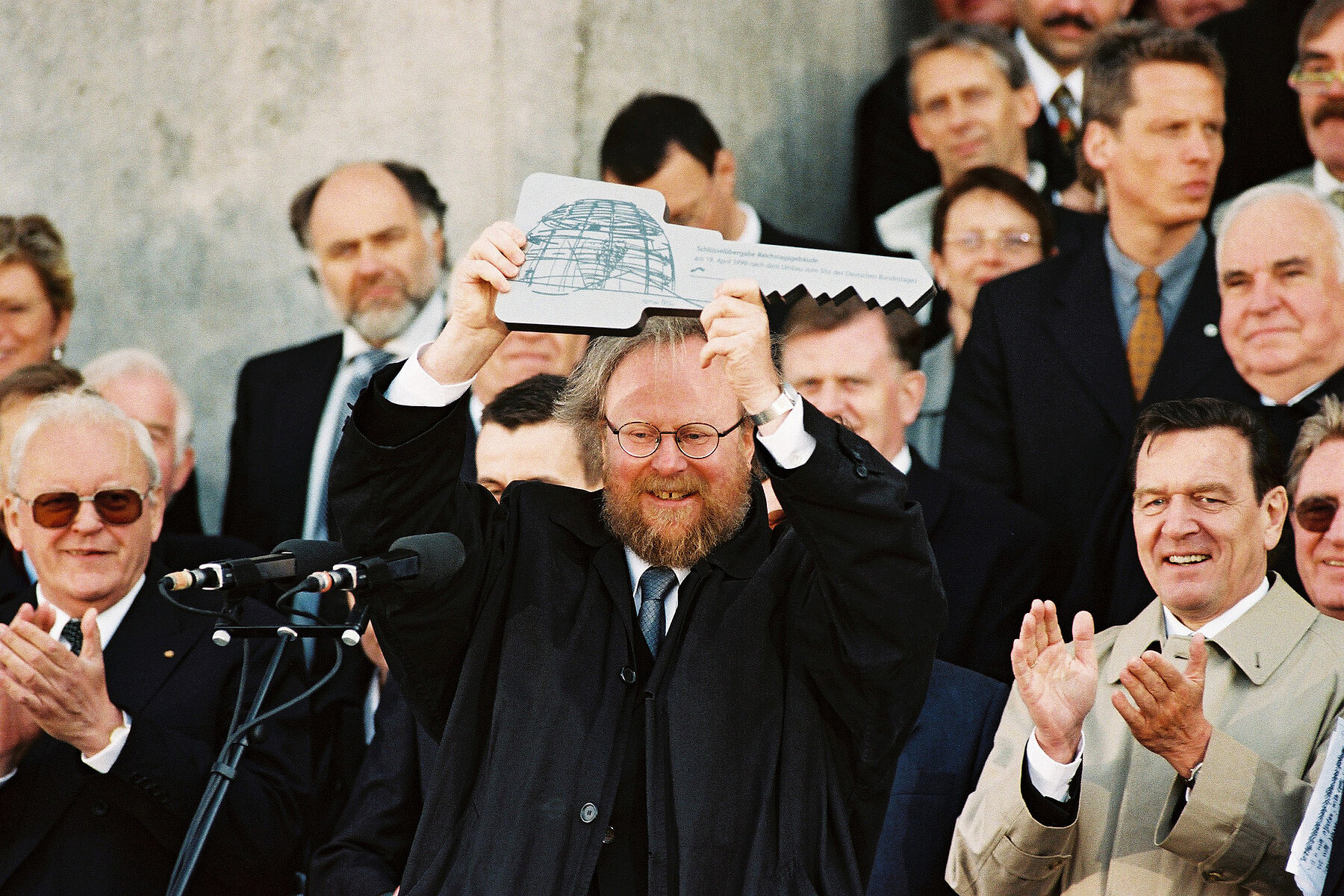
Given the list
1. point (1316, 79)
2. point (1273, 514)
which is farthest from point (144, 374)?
point (1316, 79)

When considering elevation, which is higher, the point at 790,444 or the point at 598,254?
the point at 598,254

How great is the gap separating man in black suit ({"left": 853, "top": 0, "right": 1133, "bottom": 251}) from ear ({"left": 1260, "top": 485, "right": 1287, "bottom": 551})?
2.69 meters

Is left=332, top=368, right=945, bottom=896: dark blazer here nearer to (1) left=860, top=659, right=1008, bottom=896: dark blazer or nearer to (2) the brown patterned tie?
(1) left=860, top=659, right=1008, bottom=896: dark blazer

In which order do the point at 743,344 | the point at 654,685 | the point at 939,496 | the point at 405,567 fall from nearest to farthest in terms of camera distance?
the point at 405,567 → the point at 743,344 → the point at 654,685 → the point at 939,496

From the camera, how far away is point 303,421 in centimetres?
591

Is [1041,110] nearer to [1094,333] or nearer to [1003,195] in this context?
[1003,195]

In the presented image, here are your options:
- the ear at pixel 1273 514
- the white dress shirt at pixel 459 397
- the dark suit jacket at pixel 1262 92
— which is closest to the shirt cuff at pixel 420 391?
the white dress shirt at pixel 459 397

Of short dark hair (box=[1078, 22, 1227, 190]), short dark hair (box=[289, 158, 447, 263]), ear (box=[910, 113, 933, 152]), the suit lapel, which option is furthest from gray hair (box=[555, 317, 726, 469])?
ear (box=[910, 113, 933, 152])

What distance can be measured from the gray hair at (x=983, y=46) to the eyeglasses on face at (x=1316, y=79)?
3.75 feet

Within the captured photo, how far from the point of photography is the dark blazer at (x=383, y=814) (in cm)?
397

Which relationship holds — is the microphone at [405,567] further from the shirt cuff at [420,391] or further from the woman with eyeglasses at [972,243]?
the woman with eyeglasses at [972,243]

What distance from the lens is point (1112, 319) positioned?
16.9 feet

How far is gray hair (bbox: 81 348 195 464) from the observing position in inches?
225

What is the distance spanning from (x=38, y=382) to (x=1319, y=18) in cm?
421
